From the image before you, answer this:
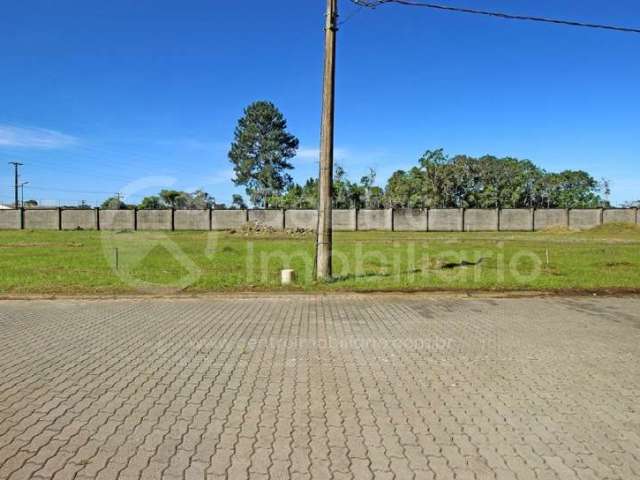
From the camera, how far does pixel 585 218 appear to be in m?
Result: 50.2

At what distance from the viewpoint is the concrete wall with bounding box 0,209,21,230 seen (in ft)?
163

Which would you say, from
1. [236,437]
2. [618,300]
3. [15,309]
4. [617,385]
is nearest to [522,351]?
[617,385]

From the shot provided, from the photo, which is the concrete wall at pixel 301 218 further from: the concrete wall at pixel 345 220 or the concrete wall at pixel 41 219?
the concrete wall at pixel 41 219

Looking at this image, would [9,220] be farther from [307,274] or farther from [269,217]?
[307,274]

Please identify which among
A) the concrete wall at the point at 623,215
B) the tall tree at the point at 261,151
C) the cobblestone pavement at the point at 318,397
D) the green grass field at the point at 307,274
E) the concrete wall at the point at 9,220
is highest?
the tall tree at the point at 261,151

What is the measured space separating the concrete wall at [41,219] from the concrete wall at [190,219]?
43.2ft

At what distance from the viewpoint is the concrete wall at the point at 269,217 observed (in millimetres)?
50625

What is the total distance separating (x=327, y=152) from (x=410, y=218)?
40818mm

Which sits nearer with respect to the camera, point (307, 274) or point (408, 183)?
point (307, 274)

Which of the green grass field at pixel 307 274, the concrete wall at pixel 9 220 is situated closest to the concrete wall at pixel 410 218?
the green grass field at pixel 307 274

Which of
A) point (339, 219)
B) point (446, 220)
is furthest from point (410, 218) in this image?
point (339, 219)

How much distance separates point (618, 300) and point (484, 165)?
255 feet

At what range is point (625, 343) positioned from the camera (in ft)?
20.4

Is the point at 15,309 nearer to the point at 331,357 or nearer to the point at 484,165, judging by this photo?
the point at 331,357
